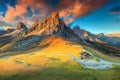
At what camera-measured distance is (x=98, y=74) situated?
17525cm

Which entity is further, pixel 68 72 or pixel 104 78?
pixel 68 72

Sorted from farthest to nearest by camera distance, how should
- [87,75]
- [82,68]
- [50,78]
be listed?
[82,68] → [87,75] → [50,78]

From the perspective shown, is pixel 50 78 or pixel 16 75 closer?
pixel 50 78

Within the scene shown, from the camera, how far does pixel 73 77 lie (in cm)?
16350

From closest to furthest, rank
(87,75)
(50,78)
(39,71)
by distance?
(50,78)
(87,75)
(39,71)

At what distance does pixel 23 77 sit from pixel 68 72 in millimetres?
38903

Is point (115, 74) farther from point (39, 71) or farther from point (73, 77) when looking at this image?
point (39, 71)

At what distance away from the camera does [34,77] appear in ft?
532

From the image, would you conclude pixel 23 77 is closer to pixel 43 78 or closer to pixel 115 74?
pixel 43 78

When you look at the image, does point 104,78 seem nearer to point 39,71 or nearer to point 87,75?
point 87,75

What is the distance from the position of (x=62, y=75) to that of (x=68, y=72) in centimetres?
1197

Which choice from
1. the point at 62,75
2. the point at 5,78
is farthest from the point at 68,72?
the point at 5,78

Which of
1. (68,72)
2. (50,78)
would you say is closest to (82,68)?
(68,72)

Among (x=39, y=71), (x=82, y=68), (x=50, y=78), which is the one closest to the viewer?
(x=50, y=78)
